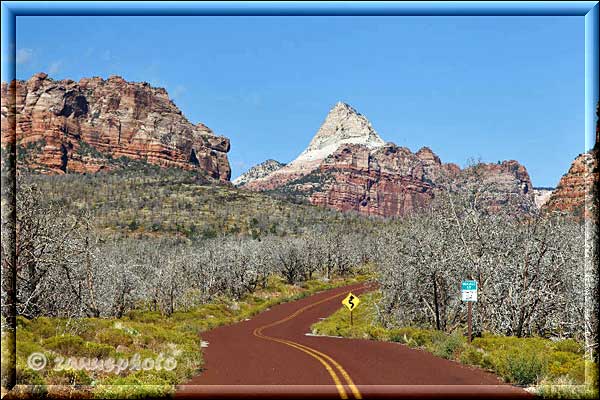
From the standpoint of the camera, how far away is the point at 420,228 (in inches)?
1063

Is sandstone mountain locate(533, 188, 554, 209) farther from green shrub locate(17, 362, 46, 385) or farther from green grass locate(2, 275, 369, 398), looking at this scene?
green shrub locate(17, 362, 46, 385)

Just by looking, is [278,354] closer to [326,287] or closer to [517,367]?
[517,367]

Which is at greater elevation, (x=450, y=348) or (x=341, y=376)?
(x=341, y=376)

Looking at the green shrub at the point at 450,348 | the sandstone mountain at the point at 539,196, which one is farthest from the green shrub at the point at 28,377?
the sandstone mountain at the point at 539,196

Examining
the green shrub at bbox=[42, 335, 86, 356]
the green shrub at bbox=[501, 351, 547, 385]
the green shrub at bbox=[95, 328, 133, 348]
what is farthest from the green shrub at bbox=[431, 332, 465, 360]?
the green shrub at bbox=[42, 335, 86, 356]

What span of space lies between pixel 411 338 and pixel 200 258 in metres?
48.1

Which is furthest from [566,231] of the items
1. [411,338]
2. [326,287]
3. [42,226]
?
[326,287]

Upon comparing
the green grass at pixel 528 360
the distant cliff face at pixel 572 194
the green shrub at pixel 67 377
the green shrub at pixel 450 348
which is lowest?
the green shrub at pixel 450 348

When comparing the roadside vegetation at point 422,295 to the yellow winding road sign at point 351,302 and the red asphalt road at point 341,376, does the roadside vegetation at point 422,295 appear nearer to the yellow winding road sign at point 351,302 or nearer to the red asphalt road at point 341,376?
the red asphalt road at point 341,376

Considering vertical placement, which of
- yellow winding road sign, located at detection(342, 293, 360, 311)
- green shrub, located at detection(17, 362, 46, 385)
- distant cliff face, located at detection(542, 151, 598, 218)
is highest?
distant cliff face, located at detection(542, 151, 598, 218)

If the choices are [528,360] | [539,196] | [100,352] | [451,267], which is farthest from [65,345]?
[539,196]

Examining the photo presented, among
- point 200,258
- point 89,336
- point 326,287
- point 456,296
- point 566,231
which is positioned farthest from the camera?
point 326,287

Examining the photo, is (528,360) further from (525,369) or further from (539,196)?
(539,196)

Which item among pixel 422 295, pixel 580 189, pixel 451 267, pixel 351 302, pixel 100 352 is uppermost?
pixel 580 189
